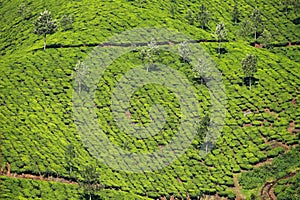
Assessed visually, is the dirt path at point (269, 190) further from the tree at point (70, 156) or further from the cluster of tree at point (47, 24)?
the cluster of tree at point (47, 24)

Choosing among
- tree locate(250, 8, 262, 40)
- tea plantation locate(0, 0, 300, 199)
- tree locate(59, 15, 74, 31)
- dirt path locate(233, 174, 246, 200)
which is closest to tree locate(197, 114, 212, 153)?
tea plantation locate(0, 0, 300, 199)

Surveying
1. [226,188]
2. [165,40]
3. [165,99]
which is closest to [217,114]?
[165,99]

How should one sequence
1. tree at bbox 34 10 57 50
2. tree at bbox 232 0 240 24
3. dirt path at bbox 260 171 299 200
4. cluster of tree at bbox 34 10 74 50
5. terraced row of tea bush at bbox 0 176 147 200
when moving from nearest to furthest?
terraced row of tea bush at bbox 0 176 147 200 < dirt path at bbox 260 171 299 200 < cluster of tree at bbox 34 10 74 50 < tree at bbox 34 10 57 50 < tree at bbox 232 0 240 24

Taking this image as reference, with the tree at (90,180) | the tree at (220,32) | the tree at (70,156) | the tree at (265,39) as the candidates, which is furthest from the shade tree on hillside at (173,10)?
the tree at (90,180)

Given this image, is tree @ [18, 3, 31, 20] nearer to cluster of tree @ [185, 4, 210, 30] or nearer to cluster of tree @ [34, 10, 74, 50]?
cluster of tree @ [34, 10, 74, 50]

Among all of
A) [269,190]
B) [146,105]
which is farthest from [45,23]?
[269,190]

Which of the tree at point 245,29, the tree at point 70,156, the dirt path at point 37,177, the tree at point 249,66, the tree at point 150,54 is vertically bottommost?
the dirt path at point 37,177
